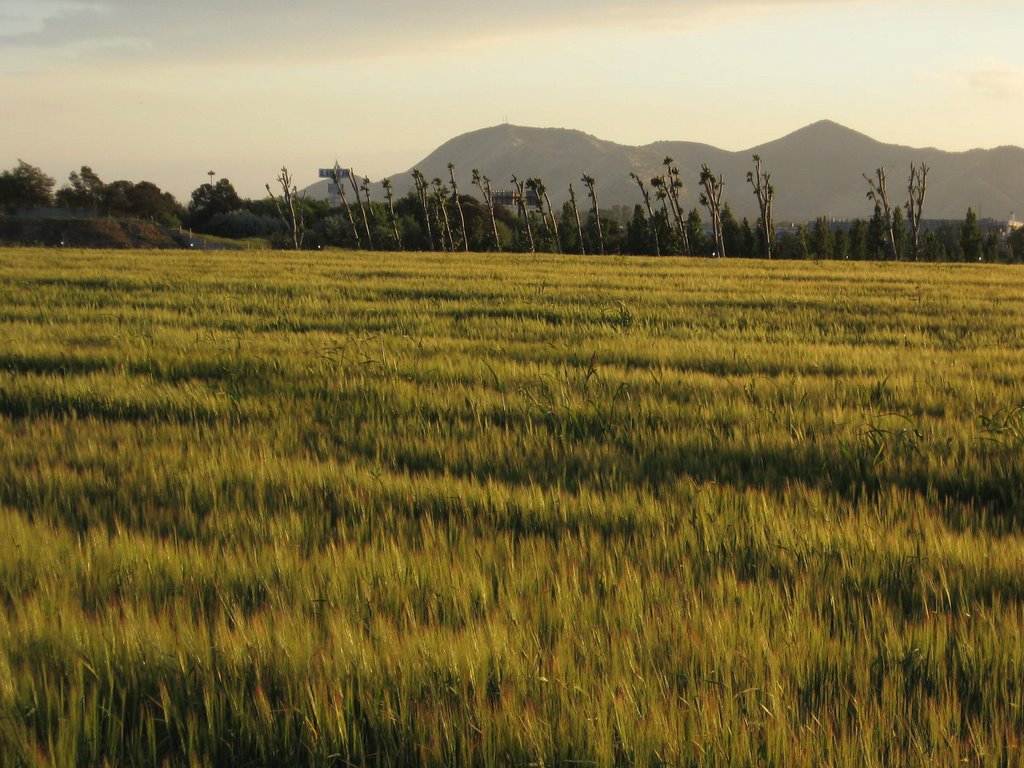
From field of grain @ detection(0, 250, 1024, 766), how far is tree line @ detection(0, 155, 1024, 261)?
2907 inches

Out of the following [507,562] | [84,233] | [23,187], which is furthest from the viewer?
[23,187]

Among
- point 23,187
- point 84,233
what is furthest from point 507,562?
point 23,187

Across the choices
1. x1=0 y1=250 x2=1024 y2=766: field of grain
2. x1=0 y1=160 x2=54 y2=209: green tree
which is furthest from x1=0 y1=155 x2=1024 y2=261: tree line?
x1=0 y1=250 x2=1024 y2=766: field of grain

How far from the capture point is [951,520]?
3.70 m

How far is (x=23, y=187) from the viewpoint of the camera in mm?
103938

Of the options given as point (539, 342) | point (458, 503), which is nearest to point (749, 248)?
point (539, 342)

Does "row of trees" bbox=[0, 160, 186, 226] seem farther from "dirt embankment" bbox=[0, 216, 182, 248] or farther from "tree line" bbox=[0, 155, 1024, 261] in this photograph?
"dirt embankment" bbox=[0, 216, 182, 248]

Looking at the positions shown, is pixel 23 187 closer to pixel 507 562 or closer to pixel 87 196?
pixel 87 196

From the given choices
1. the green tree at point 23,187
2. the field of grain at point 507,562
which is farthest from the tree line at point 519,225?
the field of grain at point 507,562

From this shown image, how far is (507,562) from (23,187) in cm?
12029

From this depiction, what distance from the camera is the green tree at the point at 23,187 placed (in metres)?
103

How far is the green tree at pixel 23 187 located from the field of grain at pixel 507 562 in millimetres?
113772

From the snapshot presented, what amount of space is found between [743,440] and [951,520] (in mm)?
1395

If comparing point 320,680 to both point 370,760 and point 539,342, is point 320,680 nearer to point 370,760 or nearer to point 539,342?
point 370,760
